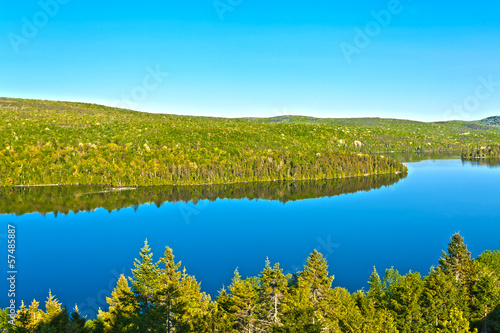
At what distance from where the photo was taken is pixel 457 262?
4212 cm

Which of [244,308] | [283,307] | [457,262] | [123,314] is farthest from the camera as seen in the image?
[457,262]

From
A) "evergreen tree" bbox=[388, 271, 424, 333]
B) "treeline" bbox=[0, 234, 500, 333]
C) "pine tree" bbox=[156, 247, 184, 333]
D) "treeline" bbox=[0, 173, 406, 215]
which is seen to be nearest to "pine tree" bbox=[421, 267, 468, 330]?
"treeline" bbox=[0, 234, 500, 333]

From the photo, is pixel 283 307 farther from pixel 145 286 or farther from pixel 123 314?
pixel 123 314

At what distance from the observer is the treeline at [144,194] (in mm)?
135750

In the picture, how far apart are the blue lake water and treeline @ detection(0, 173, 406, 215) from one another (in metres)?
7.74

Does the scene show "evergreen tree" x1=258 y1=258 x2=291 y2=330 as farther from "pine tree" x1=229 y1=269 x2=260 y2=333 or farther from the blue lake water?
the blue lake water

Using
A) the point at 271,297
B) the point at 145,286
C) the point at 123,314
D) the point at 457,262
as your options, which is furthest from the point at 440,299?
the point at 123,314

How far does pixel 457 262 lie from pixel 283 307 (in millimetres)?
23063

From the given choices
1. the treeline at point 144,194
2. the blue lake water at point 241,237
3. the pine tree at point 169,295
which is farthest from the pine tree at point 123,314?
the treeline at point 144,194

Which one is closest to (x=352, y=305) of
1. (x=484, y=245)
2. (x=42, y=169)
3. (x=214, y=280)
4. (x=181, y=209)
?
(x=214, y=280)

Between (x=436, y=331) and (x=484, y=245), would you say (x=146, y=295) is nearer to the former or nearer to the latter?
(x=436, y=331)

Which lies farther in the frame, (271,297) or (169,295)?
(271,297)

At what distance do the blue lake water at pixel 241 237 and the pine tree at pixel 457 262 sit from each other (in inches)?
962

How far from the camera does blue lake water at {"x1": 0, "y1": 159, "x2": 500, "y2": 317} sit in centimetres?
7219
